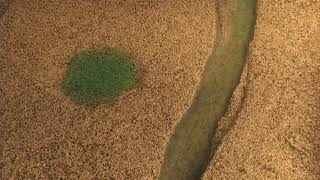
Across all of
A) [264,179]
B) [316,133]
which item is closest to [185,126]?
[264,179]

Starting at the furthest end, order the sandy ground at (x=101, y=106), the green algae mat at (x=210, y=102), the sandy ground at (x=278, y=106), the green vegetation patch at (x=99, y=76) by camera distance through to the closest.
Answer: the green vegetation patch at (x=99, y=76)
the green algae mat at (x=210, y=102)
the sandy ground at (x=101, y=106)
the sandy ground at (x=278, y=106)

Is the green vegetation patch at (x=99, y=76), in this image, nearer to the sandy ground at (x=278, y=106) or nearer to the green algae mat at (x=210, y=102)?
the green algae mat at (x=210, y=102)

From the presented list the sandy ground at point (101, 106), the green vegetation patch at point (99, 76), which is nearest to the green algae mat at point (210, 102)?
the sandy ground at point (101, 106)

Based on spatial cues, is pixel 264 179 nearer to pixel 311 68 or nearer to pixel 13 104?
pixel 311 68

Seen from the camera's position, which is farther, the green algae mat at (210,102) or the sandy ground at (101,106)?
the green algae mat at (210,102)

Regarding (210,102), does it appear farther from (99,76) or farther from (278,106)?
(99,76)

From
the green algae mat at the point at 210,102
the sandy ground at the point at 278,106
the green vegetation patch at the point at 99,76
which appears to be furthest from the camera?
the green vegetation patch at the point at 99,76
